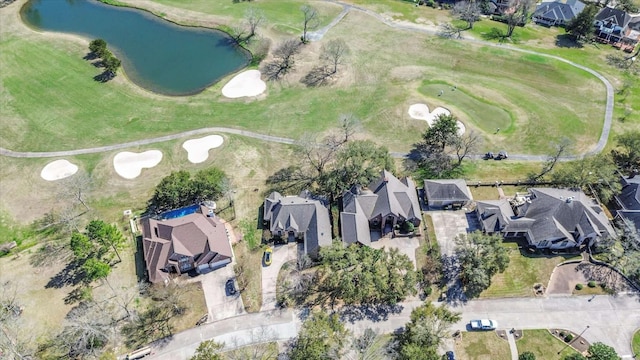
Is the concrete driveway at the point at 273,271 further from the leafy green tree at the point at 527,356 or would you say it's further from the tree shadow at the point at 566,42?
the tree shadow at the point at 566,42

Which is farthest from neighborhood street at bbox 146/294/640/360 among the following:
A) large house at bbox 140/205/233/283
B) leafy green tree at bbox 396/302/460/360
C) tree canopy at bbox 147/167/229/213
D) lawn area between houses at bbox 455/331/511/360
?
tree canopy at bbox 147/167/229/213

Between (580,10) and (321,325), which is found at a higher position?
(580,10)

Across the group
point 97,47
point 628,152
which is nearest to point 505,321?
point 628,152

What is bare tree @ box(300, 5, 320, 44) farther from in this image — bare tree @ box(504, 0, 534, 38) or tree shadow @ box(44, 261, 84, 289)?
tree shadow @ box(44, 261, 84, 289)

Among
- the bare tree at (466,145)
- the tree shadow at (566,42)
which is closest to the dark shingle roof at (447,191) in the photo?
the bare tree at (466,145)

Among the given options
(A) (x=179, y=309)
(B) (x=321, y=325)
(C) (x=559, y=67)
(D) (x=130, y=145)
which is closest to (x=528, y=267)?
(B) (x=321, y=325)

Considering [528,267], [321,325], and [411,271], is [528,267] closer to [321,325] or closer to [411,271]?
[411,271]

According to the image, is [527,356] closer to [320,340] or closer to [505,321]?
[505,321]

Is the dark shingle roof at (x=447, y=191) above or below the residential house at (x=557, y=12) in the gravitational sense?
below
